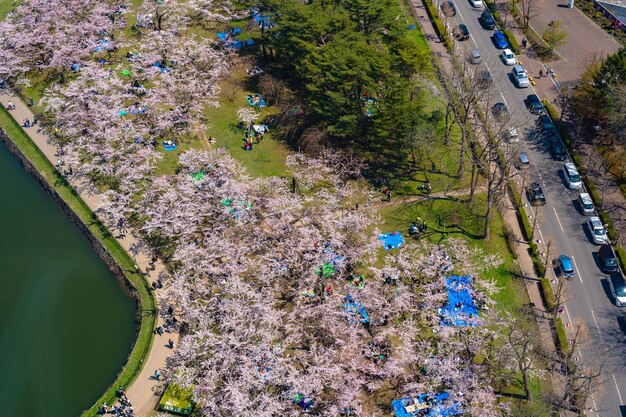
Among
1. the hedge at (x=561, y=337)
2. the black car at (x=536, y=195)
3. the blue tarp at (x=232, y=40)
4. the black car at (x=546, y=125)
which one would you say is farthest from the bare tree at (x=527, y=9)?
the hedge at (x=561, y=337)

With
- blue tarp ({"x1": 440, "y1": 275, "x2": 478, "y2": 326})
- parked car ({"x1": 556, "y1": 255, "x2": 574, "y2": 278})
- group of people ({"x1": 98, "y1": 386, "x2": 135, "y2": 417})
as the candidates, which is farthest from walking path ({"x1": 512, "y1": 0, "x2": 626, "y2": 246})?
group of people ({"x1": 98, "y1": 386, "x2": 135, "y2": 417})

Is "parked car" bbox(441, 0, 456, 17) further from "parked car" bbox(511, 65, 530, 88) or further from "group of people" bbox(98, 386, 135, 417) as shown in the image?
"group of people" bbox(98, 386, 135, 417)

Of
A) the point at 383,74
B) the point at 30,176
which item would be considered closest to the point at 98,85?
the point at 30,176

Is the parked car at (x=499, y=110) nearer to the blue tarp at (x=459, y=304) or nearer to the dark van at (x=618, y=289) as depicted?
the blue tarp at (x=459, y=304)

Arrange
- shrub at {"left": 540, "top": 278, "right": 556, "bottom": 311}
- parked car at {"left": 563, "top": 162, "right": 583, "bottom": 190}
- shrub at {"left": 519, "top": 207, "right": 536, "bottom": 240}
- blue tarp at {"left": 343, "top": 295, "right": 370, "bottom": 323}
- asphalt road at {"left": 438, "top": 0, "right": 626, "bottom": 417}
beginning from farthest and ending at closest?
parked car at {"left": 563, "top": 162, "right": 583, "bottom": 190}, shrub at {"left": 519, "top": 207, "right": 536, "bottom": 240}, shrub at {"left": 540, "top": 278, "right": 556, "bottom": 311}, blue tarp at {"left": 343, "top": 295, "right": 370, "bottom": 323}, asphalt road at {"left": 438, "top": 0, "right": 626, "bottom": 417}

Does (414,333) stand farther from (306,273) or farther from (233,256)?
(233,256)
